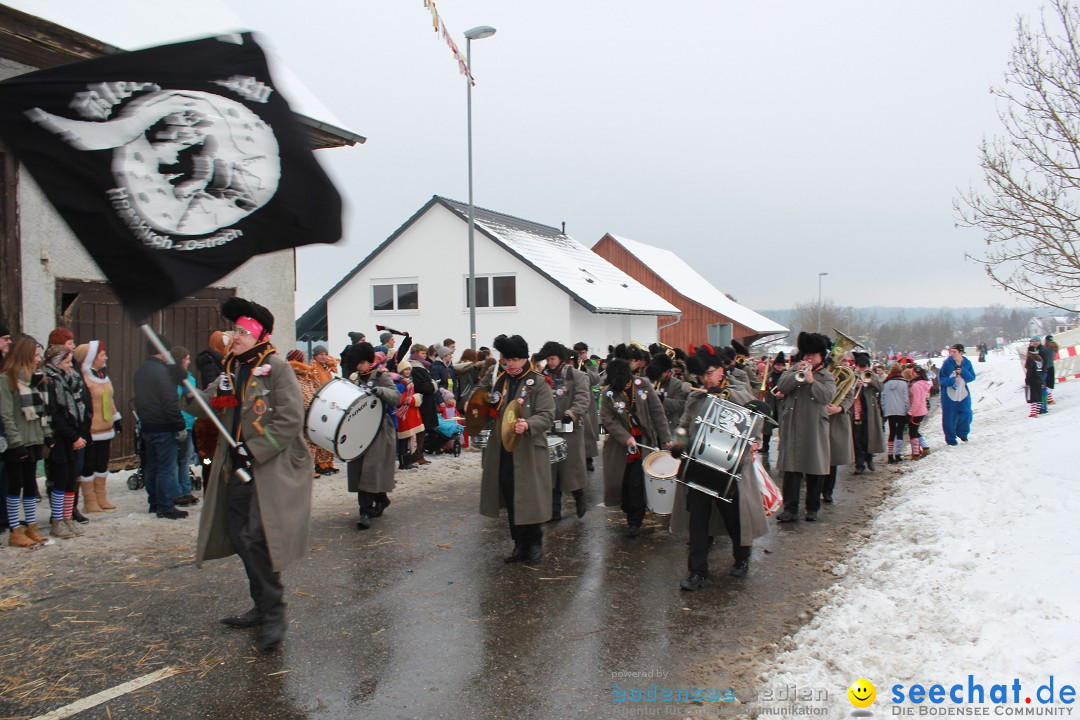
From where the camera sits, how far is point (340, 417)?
7.01 meters

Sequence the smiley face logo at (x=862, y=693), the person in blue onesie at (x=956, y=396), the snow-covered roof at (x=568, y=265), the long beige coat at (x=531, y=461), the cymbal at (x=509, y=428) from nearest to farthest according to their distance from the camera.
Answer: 1. the smiley face logo at (x=862, y=693)
2. the cymbal at (x=509, y=428)
3. the long beige coat at (x=531, y=461)
4. the person in blue onesie at (x=956, y=396)
5. the snow-covered roof at (x=568, y=265)

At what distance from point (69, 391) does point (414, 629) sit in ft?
15.0

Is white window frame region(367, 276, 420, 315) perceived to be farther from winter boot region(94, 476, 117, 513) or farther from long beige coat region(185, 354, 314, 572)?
long beige coat region(185, 354, 314, 572)

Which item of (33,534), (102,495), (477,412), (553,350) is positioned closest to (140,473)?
(102,495)

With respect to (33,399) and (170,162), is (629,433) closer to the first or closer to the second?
(170,162)

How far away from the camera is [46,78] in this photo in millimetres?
3709

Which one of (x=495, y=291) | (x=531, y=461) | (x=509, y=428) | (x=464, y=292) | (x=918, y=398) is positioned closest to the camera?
(x=509, y=428)

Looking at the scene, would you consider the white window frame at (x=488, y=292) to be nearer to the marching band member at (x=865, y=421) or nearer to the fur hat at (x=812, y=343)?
the marching band member at (x=865, y=421)

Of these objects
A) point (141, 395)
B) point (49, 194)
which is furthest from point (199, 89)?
point (141, 395)

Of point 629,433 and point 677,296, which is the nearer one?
point 629,433

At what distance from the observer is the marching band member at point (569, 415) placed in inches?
314

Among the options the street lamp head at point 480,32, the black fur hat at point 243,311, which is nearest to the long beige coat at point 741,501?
the black fur hat at point 243,311

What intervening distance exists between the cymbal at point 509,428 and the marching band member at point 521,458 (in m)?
0.03

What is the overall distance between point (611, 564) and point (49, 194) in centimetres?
514
